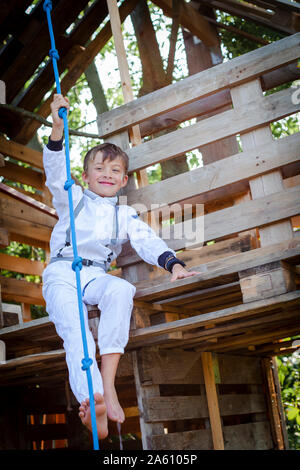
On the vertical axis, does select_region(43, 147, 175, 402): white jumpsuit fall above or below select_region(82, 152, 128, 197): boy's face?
below

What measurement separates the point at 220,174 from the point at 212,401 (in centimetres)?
217

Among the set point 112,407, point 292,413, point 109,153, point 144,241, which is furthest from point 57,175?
point 292,413

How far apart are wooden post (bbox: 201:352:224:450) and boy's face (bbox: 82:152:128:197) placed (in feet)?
6.37

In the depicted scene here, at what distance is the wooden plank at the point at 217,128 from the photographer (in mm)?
3680

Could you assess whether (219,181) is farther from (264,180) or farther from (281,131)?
(281,131)

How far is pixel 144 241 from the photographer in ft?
12.2

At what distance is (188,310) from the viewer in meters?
4.23

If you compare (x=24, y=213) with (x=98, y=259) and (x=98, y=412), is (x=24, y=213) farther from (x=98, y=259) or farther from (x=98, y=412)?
(x=98, y=412)

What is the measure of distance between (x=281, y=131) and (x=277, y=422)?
18.1ft

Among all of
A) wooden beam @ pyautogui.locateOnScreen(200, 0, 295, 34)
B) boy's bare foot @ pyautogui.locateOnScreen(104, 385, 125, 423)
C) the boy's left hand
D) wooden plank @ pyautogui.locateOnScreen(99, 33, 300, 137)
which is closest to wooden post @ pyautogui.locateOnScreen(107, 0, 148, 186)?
wooden plank @ pyautogui.locateOnScreen(99, 33, 300, 137)

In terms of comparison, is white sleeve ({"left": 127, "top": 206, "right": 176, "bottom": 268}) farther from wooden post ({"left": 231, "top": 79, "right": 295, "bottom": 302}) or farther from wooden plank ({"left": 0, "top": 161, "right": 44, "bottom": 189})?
wooden plank ({"left": 0, "top": 161, "right": 44, "bottom": 189})

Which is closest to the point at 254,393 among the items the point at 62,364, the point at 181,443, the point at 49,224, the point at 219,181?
the point at 181,443

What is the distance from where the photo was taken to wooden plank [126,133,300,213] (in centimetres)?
358

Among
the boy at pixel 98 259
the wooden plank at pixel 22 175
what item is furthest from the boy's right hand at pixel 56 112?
the wooden plank at pixel 22 175
